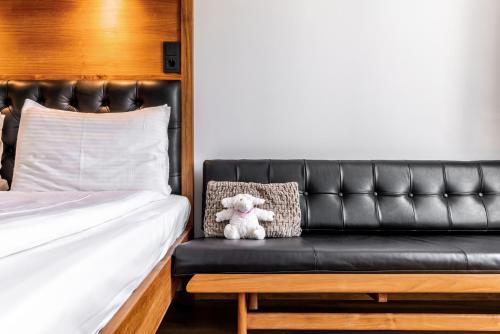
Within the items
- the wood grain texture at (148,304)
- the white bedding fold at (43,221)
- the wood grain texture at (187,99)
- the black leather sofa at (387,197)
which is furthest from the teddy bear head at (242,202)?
the white bedding fold at (43,221)

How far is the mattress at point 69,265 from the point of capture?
16.2 inches

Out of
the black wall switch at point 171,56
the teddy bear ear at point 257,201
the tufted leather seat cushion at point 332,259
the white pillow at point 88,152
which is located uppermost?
the black wall switch at point 171,56

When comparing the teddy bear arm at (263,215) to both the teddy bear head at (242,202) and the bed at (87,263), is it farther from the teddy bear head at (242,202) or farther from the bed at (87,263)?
the bed at (87,263)

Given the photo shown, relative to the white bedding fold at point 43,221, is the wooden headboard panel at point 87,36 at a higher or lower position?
higher

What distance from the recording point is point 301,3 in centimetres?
193

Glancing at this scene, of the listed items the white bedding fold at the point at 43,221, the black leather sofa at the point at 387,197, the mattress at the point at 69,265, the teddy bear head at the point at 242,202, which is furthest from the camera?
the black leather sofa at the point at 387,197

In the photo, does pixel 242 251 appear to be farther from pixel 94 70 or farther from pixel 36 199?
pixel 94 70

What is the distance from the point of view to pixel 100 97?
1.84 meters

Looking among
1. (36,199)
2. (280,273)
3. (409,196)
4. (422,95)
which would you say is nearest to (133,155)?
(36,199)

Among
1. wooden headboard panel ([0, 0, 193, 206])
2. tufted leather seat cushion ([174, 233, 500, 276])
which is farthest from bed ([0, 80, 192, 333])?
wooden headboard panel ([0, 0, 193, 206])

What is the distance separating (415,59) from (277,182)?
3.33ft

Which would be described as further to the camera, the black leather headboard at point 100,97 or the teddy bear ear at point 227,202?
the black leather headboard at point 100,97

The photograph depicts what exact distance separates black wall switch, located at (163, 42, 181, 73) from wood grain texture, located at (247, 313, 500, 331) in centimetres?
132

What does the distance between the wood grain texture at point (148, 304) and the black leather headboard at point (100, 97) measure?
0.71 m
